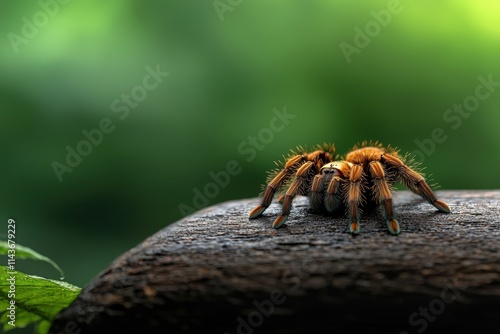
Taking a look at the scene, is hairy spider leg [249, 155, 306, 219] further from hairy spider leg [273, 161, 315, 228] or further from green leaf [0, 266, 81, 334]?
green leaf [0, 266, 81, 334]

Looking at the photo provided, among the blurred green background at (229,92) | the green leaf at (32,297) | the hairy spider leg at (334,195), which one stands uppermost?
the blurred green background at (229,92)

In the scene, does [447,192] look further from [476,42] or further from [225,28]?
[225,28]

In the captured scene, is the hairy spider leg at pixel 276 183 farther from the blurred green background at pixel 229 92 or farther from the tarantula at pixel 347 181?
the blurred green background at pixel 229 92

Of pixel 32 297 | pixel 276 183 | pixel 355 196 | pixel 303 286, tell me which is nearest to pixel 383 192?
pixel 355 196

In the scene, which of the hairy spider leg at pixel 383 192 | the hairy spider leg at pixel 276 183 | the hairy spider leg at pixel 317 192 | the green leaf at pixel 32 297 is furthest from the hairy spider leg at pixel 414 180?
the green leaf at pixel 32 297

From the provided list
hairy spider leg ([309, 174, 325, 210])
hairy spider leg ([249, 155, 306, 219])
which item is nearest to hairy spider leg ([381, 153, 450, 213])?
hairy spider leg ([309, 174, 325, 210])

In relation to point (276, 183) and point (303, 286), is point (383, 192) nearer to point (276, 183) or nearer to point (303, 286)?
point (276, 183)
